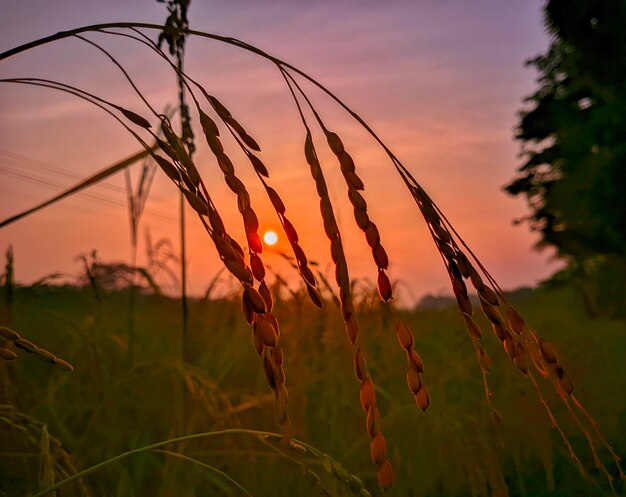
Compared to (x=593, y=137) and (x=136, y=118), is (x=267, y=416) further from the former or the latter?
(x=593, y=137)

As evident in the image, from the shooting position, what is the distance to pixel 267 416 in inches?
113

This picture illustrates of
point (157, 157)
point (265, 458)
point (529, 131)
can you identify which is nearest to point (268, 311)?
point (157, 157)

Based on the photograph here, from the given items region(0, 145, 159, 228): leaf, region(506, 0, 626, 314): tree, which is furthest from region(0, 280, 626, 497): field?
region(506, 0, 626, 314): tree

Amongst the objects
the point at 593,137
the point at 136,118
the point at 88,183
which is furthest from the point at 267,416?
the point at 593,137

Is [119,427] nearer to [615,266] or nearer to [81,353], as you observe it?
[81,353]

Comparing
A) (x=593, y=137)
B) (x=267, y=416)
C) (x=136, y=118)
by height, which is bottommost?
(x=267, y=416)

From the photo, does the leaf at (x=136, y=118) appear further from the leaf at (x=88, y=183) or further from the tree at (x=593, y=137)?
the tree at (x=593, y=137)

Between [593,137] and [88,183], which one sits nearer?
[88,183]

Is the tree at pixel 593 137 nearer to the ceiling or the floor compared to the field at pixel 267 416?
nearer to the ceiling

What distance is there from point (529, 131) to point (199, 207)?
25.9 metres

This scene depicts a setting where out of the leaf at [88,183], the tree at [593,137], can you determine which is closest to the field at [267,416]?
the leaf at [88,183]

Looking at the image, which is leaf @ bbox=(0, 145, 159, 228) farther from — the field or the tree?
Result: the tree

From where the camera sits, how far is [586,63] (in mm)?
15008

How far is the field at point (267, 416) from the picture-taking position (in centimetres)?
220
